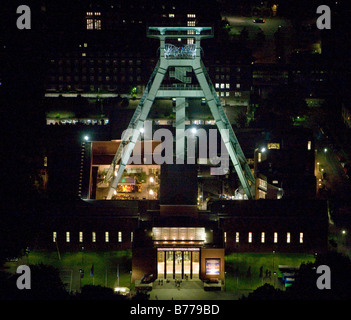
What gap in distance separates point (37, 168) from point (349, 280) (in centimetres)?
2231

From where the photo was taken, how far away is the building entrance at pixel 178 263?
28.9 meters

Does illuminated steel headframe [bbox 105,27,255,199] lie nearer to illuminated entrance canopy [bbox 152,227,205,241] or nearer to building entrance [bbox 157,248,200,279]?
illuminated entrance canopy [bbox 152,227,205,241]

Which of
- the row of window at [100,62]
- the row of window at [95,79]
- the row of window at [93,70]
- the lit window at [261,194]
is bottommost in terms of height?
the lit window at [261,194]

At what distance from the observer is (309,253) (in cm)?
3278

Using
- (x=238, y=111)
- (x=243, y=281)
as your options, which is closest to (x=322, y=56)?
(x=238, y=111)

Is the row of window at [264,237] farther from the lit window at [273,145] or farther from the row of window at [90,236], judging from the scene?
the lit window at [273,145]

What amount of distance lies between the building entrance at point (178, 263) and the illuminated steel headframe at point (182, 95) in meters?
9.06

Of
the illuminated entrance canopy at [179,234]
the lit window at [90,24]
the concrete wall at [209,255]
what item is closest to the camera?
the concrete wall at [209,255]

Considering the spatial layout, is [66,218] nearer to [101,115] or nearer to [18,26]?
[18,26]

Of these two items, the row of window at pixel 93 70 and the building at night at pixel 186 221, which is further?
the row of window at pixel 93 70

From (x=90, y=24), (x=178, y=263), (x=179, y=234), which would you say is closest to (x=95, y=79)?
(x=90, y=24)

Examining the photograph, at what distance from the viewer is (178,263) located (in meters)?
29.2

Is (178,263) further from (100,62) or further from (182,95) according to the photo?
(100,62)

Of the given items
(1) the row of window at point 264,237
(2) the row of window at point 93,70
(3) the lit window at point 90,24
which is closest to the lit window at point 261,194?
(1) the row of window at point 264,237
